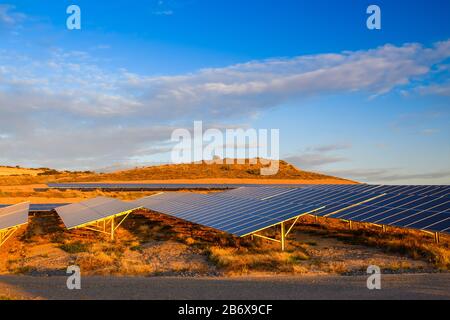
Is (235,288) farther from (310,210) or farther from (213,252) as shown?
(310,210)

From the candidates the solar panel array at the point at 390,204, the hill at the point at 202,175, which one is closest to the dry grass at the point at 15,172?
the hill at the point at 202,175

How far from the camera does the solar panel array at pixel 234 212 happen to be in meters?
19.0

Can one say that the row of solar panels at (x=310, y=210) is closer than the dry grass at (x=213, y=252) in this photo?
No

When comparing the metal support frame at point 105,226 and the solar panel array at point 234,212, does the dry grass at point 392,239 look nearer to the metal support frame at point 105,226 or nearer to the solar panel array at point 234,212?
the solar panel array at point 234,212

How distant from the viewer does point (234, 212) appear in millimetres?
22594

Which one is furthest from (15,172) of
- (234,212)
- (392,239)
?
(392,239)

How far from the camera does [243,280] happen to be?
46.2 feet

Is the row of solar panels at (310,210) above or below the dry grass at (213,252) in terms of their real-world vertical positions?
above

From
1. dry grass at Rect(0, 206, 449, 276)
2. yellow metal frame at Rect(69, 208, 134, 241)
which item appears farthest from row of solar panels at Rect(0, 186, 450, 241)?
dry grass at Rect(0, 206, 449, 276)

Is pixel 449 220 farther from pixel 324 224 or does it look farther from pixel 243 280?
pixel 324 224

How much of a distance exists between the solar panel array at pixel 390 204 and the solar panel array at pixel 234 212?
1721 mm

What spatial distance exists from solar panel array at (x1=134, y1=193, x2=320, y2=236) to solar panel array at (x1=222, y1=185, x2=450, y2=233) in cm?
172

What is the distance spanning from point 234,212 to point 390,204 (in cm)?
863

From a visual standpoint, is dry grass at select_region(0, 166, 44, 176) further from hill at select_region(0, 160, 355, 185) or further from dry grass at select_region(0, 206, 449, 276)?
dry grass at select_region(0, 206, 449, 276)
